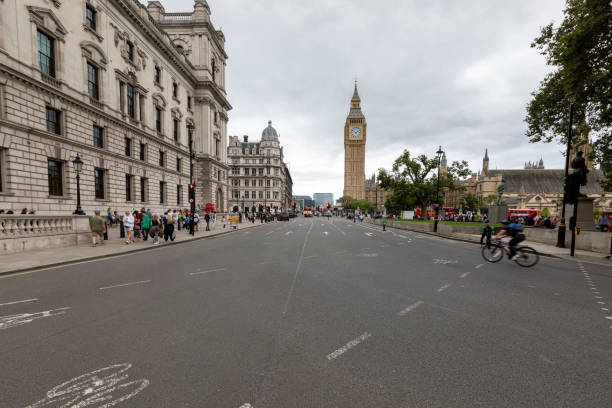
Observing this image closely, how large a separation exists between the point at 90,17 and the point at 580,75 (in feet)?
109

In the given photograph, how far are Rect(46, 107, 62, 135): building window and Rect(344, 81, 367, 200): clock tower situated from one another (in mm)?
129806

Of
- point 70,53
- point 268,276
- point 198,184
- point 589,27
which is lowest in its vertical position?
point 268,276

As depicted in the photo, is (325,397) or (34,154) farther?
(34,154)

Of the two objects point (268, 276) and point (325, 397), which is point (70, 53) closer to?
point (268, 276)

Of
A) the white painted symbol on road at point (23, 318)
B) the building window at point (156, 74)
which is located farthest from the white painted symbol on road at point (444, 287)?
the building window at point (156, 74)

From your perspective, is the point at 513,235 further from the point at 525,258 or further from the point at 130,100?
the point at 130,100

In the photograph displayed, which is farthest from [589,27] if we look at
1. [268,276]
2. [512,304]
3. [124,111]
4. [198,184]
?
[198,184]

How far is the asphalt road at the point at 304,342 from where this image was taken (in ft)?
8.35

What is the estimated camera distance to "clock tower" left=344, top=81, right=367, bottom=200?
139m

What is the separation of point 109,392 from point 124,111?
1121 inches

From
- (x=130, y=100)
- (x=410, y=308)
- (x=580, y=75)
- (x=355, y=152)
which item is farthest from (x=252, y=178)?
(x=410, y=308)

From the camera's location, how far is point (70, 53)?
62.0 ft

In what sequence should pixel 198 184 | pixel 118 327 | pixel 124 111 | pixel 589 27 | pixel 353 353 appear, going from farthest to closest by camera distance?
pixel 198 184 → pixel 124 111 → pixel 589 27 → pixel 118 327 → pixel 353 353

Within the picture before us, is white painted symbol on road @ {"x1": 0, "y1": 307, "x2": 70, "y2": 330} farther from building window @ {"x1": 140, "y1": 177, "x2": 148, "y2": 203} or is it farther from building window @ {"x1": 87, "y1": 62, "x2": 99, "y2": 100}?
building window @ {"x1": 140, "y1": 177, "x2": 148, "y2": 203}
